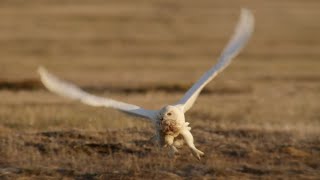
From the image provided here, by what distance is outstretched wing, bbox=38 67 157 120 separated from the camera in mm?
10556

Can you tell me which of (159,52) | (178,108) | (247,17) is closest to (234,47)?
(247,17)

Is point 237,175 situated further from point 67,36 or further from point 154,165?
point 67,36

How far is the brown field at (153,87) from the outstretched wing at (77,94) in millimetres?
1104

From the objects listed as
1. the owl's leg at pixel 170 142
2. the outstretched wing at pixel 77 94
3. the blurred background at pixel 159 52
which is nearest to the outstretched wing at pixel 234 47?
the owl's leg at pixel 170 142

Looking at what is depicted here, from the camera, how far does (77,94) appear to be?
11219 millimetres

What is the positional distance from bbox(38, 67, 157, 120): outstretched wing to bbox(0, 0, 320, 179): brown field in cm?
110

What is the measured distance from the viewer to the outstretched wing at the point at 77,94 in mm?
10556

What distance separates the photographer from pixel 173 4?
62250 mm

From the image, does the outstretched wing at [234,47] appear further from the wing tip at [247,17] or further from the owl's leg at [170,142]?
the owl's leg at [170,142]

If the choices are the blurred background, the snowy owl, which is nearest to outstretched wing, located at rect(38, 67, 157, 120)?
the snowy owl

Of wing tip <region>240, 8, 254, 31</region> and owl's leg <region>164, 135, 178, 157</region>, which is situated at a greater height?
wing tip <region>240, 8, 254, 31</region>

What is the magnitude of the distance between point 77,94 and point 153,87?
1670 centimetres

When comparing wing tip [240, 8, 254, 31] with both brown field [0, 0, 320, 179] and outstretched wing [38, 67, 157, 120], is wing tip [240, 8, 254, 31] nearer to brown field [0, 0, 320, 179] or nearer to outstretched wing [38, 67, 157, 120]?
outstretched wing [38, 67, 157, 120]

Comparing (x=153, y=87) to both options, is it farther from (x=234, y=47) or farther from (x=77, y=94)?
(x=77, y=94)
